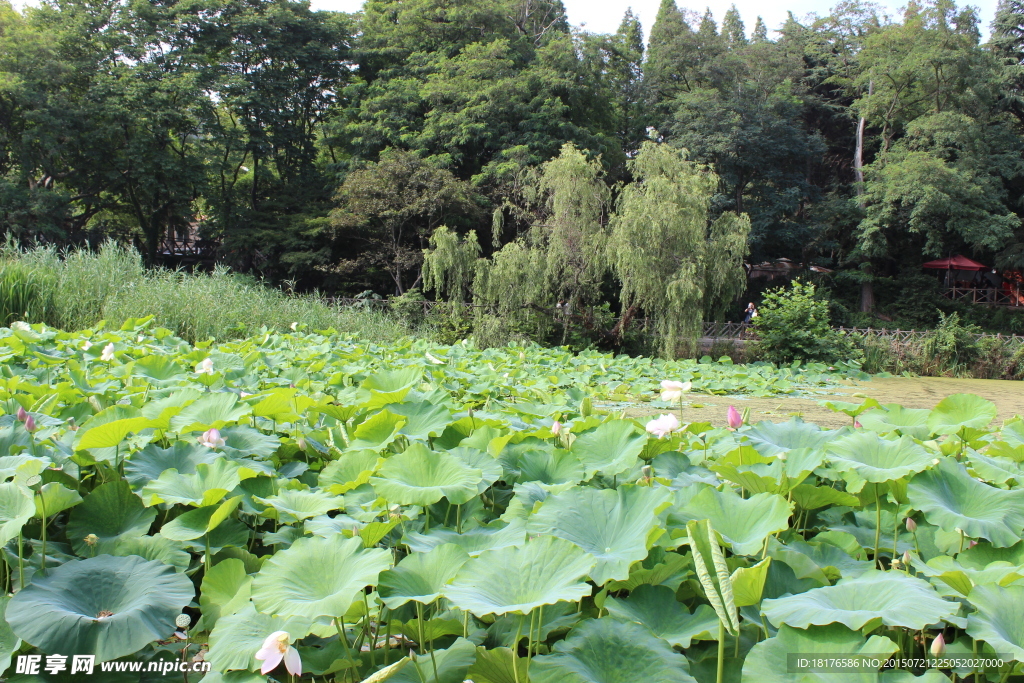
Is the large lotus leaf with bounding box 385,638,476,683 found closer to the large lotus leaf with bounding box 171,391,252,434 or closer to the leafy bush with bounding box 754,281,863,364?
the large lotus leaf with bounding box 171,391,252,434

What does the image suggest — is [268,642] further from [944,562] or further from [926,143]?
[926,143]

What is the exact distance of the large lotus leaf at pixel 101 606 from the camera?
31.5 inches

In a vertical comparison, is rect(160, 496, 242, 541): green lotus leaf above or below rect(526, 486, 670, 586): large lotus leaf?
below

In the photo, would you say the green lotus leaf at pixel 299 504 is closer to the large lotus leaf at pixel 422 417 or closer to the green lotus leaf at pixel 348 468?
the green lotus leaf at pixel 348 468

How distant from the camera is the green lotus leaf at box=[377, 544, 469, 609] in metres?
0.81

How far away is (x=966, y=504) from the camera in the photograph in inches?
43.1

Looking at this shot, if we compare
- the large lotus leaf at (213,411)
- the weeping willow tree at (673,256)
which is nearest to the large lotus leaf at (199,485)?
the large lotus leaf at (213,411)

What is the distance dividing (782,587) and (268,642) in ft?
2.15

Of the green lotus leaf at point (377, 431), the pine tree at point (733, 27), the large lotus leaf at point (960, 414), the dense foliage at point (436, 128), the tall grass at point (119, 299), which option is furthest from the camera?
the pine tree at point (733, 27)

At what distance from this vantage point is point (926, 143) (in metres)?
19.0

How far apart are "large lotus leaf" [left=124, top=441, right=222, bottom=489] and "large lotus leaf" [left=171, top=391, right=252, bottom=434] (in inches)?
8.3

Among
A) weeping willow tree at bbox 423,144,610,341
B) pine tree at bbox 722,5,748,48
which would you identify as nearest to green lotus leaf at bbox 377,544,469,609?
weeping willow tree at bbox 423,144,610,341

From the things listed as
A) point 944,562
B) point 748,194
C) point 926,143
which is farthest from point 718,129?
point 944,562

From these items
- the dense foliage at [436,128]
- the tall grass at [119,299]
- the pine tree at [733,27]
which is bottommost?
the tall grass at [119,299]
